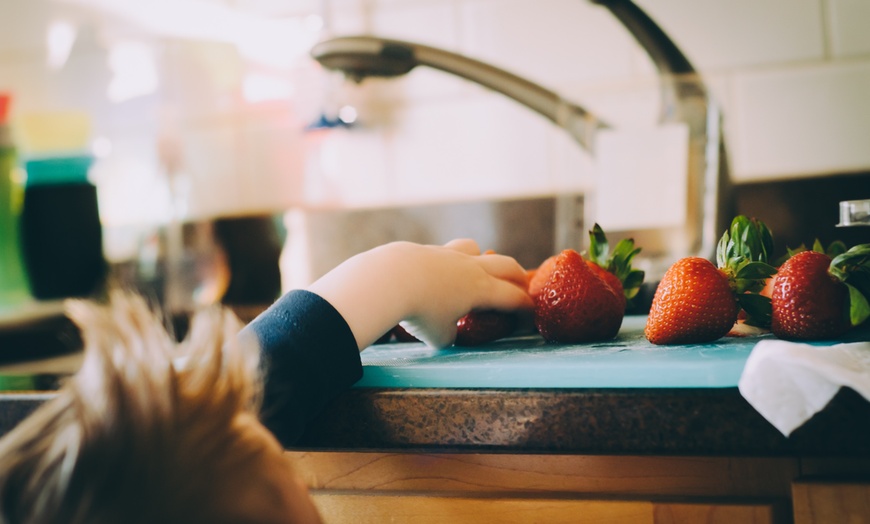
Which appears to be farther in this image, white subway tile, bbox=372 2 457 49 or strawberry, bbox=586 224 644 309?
white subway tile, bbox=372 2 457 49

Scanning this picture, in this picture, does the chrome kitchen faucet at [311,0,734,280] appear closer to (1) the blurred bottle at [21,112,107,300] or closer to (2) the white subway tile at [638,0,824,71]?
(2) the white subway tile at [638,0,824,71]

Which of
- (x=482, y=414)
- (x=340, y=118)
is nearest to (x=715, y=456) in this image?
(x=482, y=414)

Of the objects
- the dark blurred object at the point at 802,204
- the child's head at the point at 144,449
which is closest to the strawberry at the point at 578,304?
A: the child's head at the point at 144,449

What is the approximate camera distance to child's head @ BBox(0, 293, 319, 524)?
283 mm

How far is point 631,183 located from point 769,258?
43cm

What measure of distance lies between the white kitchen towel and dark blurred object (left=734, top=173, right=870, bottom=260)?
69 centimetres

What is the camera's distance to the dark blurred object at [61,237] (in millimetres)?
1352

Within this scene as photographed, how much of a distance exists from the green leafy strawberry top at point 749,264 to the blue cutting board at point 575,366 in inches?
0.9

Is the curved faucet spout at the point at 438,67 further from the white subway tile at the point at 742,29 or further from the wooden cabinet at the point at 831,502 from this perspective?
the wooden cabinet at the point at 831,502

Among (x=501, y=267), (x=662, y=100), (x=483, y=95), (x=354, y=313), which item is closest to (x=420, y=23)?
(x=483, y=95)

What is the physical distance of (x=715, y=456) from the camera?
1.38 ft

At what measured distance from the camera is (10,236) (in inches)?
53.1

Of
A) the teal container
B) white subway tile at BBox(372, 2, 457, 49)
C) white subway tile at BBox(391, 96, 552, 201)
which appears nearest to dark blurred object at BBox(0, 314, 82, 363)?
the teal container

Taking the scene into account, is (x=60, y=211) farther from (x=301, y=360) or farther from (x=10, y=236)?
(x=301, y=360)
